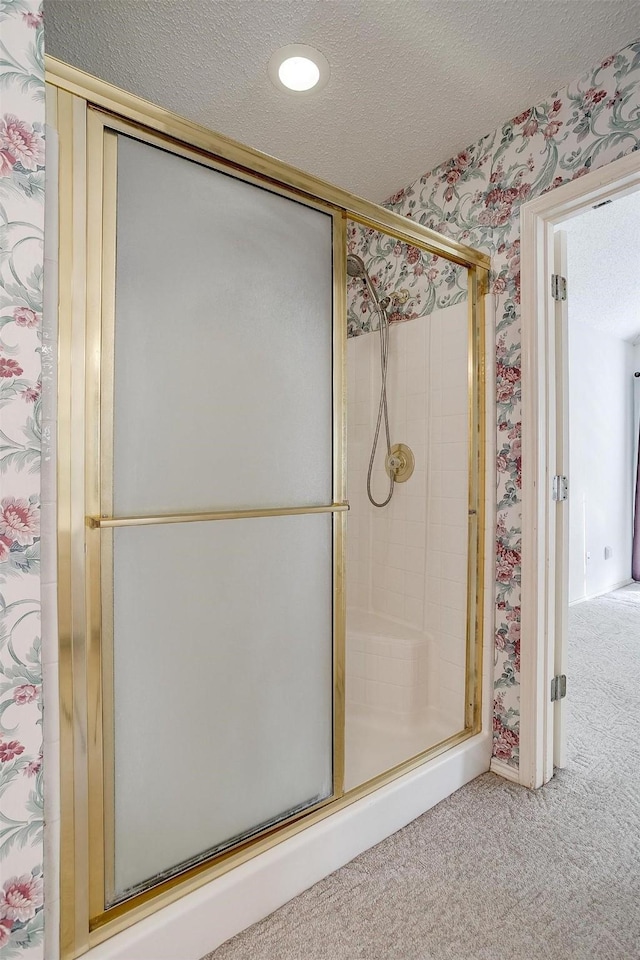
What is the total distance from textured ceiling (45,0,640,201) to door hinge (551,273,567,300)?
24.5 inches

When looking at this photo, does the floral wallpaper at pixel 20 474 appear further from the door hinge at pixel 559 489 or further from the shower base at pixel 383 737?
the door hinge at pixel 559 489

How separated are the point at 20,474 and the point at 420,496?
6.01 ft

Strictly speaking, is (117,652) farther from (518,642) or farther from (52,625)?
(518,642)

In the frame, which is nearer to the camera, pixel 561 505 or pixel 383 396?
pixel 561 505

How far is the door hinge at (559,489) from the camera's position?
196 centimetres

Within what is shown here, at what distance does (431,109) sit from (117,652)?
2.10 m

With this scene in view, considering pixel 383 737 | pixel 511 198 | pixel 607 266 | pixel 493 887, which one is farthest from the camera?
pixel 607 266

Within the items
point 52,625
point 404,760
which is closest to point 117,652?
point 52,625

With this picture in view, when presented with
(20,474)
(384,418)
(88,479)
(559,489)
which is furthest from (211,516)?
(384,418)

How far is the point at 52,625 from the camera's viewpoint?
1.04m

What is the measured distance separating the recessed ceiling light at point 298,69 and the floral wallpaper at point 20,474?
38.7 inches

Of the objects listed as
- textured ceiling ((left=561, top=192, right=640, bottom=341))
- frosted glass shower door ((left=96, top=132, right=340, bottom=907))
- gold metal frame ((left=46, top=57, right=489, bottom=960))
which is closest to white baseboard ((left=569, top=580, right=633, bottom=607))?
textured ceiling ((left=561, top=192, right=640, bottom=341))

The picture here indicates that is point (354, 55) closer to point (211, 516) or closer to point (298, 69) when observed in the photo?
point (298, 69)

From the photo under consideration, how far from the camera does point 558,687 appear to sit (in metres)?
1.98
